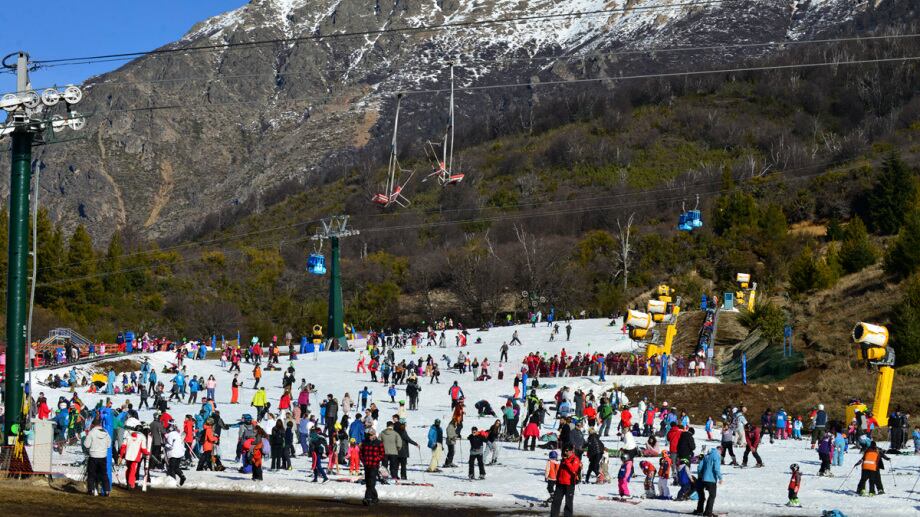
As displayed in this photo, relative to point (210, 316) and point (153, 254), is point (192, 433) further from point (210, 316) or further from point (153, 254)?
point (153, 254)

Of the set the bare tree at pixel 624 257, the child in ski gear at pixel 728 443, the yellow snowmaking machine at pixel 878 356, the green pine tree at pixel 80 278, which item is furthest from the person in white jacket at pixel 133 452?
the green pine tree at pixel 80 278

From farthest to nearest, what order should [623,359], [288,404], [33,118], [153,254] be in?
1. [153,254]
2. [623,359]
3. [288,404]
4. [33,118]

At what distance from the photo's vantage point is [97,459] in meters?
23.1

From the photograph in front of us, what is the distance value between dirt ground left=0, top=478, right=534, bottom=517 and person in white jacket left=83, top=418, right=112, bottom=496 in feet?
0.92

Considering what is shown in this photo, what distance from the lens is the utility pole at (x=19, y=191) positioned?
29.9m

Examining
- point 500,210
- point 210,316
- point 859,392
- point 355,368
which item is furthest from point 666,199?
point 859,392

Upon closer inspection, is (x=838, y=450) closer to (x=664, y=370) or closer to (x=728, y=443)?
(x=728, y=443)

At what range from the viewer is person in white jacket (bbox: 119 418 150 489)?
24625mm

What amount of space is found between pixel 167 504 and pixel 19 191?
1053 cm

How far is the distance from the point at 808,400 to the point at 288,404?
17390 millimetres

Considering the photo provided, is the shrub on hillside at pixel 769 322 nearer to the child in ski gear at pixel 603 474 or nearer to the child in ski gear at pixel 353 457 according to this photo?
the child in ski gear at pixel 603 474

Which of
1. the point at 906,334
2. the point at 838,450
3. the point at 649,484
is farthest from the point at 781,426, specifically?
the point at 906,334

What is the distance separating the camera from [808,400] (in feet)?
142

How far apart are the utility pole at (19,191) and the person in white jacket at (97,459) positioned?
6.64 meters
